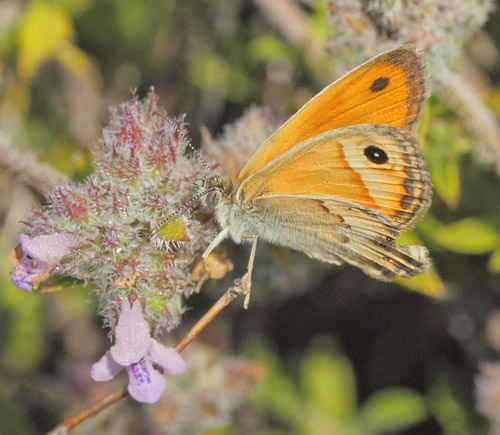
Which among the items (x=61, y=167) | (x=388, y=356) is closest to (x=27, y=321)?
(x=61, y=167)

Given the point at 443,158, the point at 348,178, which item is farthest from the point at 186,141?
the point at 443,158

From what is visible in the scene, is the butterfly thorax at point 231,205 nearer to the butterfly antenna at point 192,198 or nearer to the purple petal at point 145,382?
the butterfly antenna at point 192,198

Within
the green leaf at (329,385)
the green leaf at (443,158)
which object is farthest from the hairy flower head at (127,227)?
the green leaf at (329,385)

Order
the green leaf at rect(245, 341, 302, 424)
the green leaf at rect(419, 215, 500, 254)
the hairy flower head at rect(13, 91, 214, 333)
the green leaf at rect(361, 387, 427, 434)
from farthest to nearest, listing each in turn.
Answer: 1. the green leaf at rect(245, 341, 302, 424)
2. the green leaf at rect(361, 387, 427, 434)
3. the green leaf at rect(419, 215, 500, 254)
4. the hairy flower head at rect(13, 91, 214, 333)

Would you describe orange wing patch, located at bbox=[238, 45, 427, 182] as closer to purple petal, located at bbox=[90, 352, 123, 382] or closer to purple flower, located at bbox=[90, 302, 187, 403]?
purple flower, located at bbox=[90, 302, 187, 403]

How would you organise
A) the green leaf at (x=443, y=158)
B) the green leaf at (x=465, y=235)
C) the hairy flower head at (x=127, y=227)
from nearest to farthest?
the hairy flower head at (x=127, y=227), the green leaf at (x=443, y=158), the green leaf at (x=465, y=235)

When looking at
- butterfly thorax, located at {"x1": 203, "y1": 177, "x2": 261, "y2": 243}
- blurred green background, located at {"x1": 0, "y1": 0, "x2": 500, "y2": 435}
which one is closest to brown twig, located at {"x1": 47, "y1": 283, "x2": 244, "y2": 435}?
butterfly thorax, located at {"x1": 203, "y1": 177, "x2": 261, "y2": 243}
